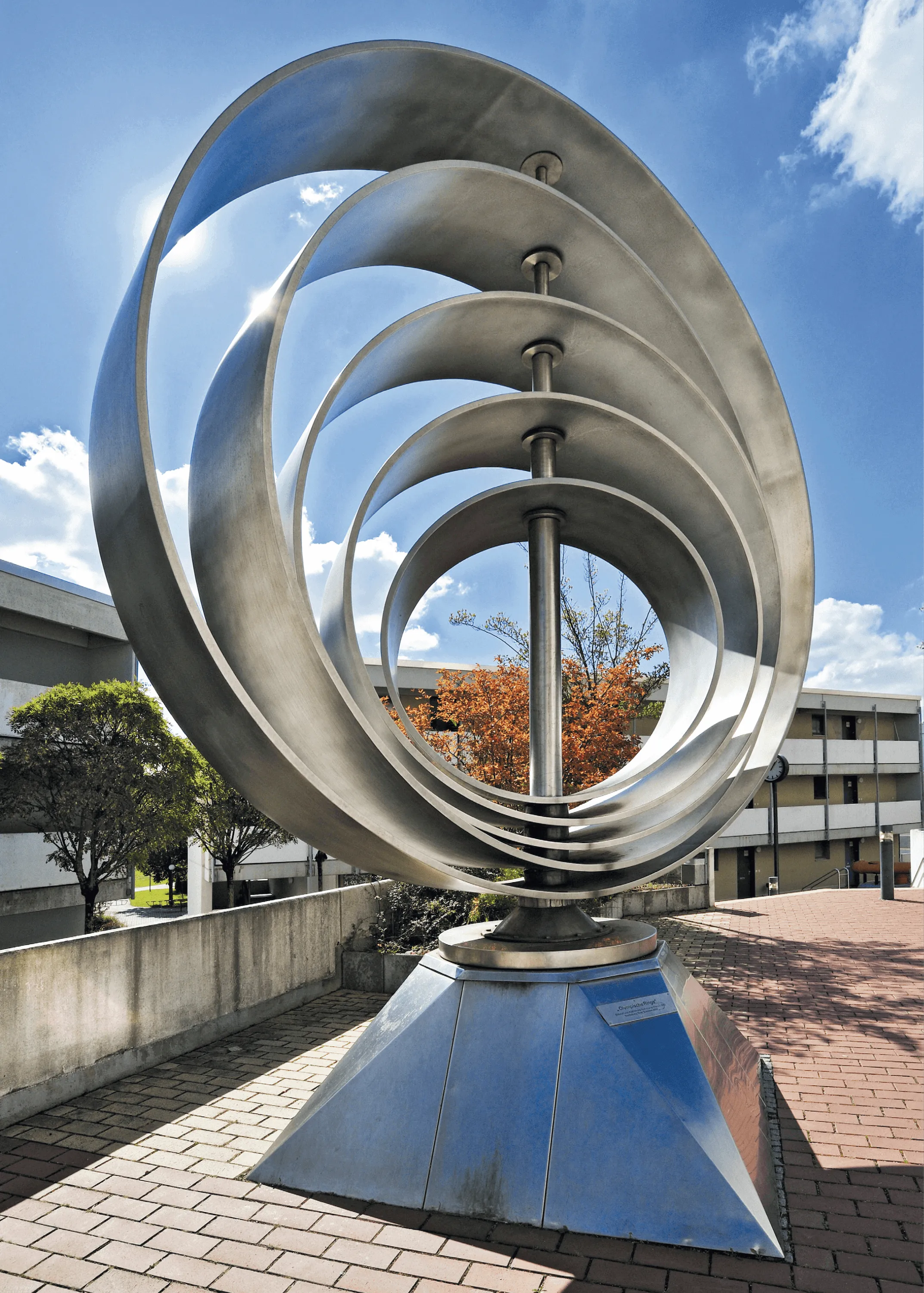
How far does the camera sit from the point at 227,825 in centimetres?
1878

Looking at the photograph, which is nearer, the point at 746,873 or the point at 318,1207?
the point at 318,1207

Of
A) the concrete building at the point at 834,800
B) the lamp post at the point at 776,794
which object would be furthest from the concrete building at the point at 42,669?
the concrete building at the point at 834,800

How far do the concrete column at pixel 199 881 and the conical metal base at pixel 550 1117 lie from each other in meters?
20.6

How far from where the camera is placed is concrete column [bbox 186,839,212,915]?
24.8 metres

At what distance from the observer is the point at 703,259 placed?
281 inches

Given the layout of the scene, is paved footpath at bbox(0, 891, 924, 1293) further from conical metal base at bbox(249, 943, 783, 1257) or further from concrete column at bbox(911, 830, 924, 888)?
concrete column at bbox(911, 830, 924, 888)

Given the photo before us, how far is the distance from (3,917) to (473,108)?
1746 cm

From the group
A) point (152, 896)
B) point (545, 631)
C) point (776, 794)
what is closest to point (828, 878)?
point (776, 794)

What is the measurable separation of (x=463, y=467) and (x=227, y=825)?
44.7 feet

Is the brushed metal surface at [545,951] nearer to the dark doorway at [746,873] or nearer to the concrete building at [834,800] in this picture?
the concrete building at [834,800]

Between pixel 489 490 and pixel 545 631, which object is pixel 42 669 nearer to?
pixel 545 631

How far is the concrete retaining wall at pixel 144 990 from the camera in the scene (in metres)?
6.21

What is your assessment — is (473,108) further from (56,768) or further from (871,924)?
(871,924)

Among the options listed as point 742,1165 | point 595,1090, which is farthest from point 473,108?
point 742,1165
